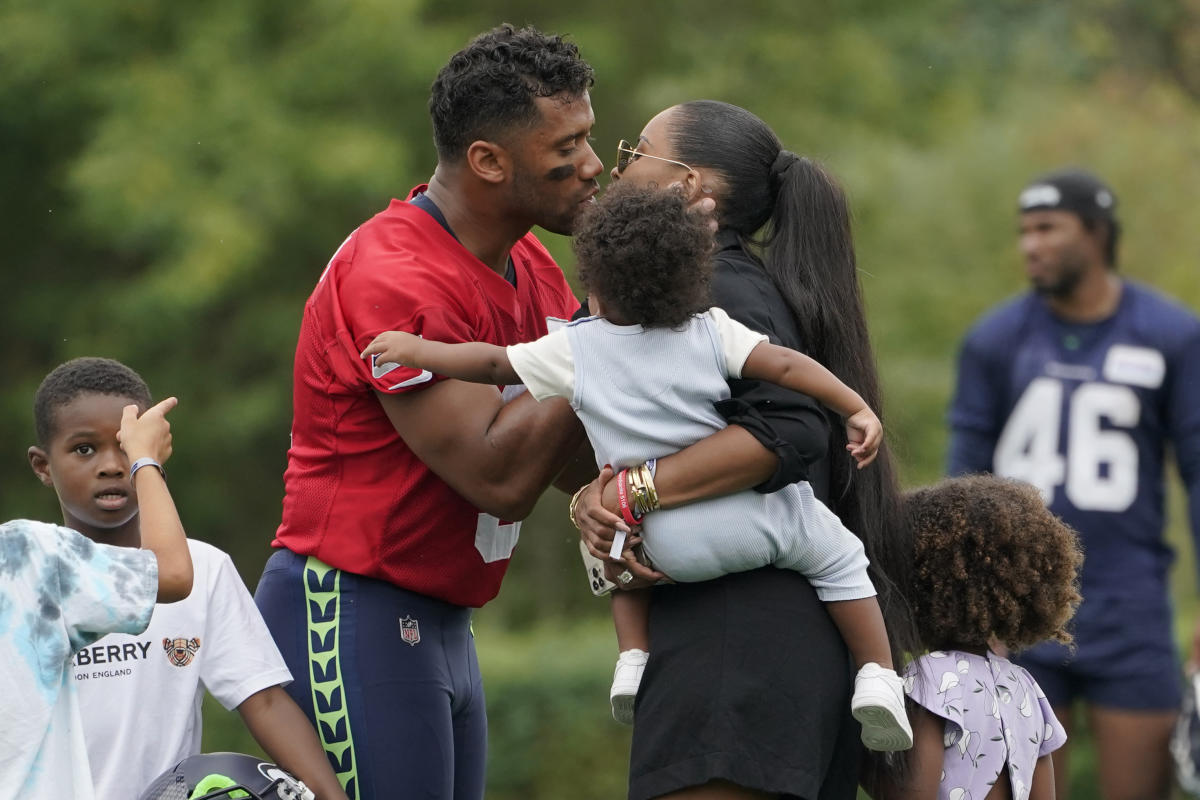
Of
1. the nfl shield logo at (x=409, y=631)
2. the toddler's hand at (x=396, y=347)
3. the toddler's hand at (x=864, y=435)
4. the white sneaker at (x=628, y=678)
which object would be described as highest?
the toddler's hand at (x=396, y=347)

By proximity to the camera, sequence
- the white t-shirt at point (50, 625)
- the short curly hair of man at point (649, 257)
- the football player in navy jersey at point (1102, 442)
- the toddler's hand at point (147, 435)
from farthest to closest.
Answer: the football player in navy jersey at point (1102, 442)
the toddler's hand at point (147, 435)
the short curly hair of man at point (649, 257)
the white t-shirt at point (50, 625)

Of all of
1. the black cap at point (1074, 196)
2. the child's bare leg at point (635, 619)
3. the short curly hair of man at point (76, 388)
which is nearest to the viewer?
the child's bare leg at point (635, 619)

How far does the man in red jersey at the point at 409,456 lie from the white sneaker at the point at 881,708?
80cm

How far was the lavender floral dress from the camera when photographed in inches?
136

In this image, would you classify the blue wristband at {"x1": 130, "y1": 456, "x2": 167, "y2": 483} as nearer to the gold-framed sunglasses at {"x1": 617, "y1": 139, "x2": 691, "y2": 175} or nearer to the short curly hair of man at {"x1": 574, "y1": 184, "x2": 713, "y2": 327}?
the short curly hair of man at {"x1": 574, "y1": 184, "x2": 713, "y2": 327}

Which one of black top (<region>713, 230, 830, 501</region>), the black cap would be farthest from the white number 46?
black top (<region>713, 230, 830, 501</region>)

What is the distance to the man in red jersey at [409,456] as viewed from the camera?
354 cm

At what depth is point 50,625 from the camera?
2961mm

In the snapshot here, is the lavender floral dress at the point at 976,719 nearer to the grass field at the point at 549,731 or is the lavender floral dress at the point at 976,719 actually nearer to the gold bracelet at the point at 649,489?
the gold bracelet at the point at 649,489

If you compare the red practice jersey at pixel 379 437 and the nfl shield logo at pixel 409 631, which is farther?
the nfl shield logo at pixel 409 631

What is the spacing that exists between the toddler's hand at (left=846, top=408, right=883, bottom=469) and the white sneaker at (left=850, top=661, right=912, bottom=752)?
1.38 feet

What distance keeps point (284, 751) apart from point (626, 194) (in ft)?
4.61

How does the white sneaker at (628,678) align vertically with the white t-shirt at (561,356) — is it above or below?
below

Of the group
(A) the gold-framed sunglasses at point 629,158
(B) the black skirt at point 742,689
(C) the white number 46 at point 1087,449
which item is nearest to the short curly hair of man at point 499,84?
(A) the gold-framed sunglasses at point 629,158
